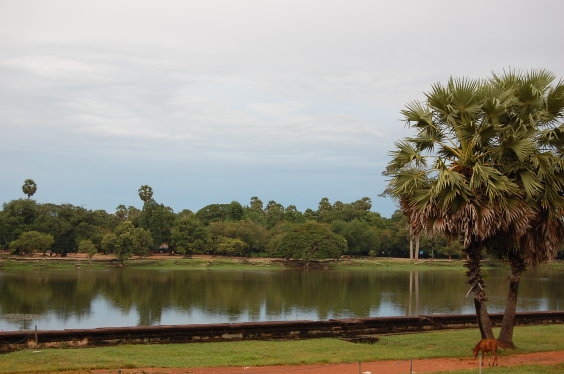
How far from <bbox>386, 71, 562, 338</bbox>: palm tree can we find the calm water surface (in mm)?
14253

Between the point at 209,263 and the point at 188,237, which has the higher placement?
the point at 188,237

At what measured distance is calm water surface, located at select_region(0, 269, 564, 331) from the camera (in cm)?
3008

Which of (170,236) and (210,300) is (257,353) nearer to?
(210,300)

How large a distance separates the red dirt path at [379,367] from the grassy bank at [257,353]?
0.49m

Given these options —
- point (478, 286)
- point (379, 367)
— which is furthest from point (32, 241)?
point (478, 286)

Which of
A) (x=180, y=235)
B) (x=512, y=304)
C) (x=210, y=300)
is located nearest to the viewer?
(x=512, y=304)

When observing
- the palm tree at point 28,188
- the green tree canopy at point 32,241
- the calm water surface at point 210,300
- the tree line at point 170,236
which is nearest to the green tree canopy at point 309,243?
the tree line at point 170,236

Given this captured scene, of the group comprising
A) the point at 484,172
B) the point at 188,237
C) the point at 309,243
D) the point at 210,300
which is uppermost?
the point at 484,172

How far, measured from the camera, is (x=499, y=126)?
49.6ft

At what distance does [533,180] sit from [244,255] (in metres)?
78.0

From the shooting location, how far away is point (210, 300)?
38.2 m

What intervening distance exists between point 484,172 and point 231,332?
891cm

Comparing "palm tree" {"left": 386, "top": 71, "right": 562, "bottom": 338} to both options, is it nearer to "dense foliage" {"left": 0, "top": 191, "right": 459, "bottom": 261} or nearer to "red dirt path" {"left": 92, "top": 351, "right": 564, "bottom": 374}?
"red dirt path" {"left": 92, "top": 351, "right": 564, "bottom": 374}

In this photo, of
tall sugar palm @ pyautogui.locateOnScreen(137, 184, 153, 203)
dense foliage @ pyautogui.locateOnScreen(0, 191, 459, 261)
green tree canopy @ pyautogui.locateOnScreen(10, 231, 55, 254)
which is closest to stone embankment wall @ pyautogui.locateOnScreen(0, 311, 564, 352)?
dense foliage @ pyautogui.locateOnScreen(0, 191, 459, 261)
